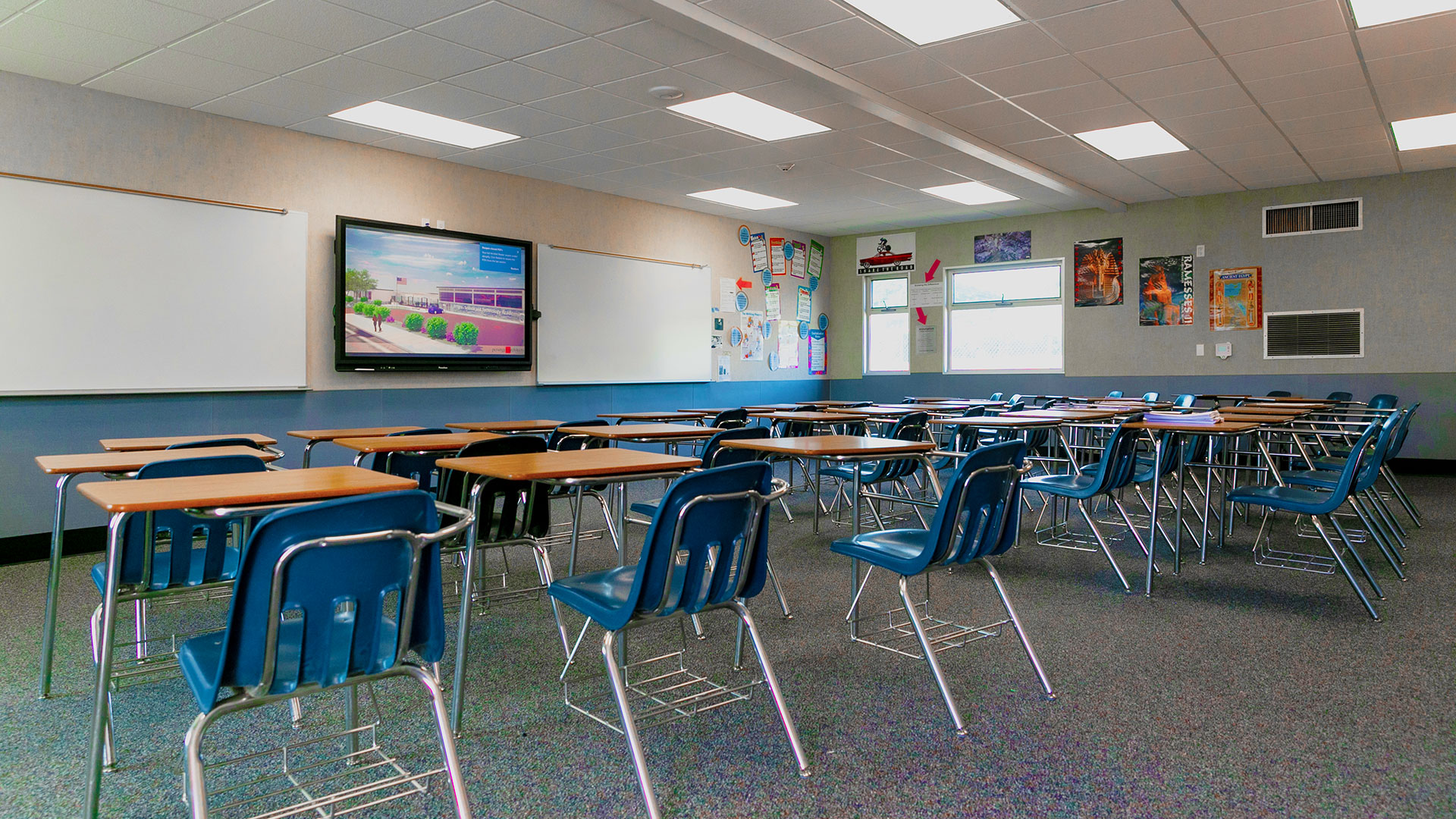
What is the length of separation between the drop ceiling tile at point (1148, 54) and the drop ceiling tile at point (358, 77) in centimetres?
408

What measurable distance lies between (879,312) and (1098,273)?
9.06ft

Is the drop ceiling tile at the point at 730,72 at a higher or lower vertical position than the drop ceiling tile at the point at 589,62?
higher

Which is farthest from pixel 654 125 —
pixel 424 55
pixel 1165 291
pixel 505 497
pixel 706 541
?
pixel 1165 291

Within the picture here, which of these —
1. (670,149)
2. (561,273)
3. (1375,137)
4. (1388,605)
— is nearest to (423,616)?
(1388,605)

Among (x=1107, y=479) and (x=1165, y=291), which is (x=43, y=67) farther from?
(x=1165, y=291)

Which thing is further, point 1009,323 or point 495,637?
point 1009,323

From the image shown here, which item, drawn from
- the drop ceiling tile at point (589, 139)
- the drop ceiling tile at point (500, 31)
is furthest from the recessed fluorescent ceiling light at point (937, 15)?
the drop ceiling tile at point (589, 139)

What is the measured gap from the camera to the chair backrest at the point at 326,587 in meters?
1.42

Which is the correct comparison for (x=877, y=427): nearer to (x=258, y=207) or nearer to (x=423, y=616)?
(x=258, y=207)

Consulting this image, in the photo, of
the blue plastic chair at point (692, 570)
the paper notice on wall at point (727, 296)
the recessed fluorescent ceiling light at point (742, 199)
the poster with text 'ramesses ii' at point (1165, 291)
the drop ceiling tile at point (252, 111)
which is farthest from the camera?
the paper notice on wall at point (727, 296)

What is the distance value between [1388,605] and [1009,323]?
6.93m

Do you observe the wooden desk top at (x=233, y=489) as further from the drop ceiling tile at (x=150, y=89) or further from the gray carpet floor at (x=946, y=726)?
the drop ceiling tile at (x=150, y=89)

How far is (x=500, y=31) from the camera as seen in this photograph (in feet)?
14.9

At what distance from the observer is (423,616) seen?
1.69m
